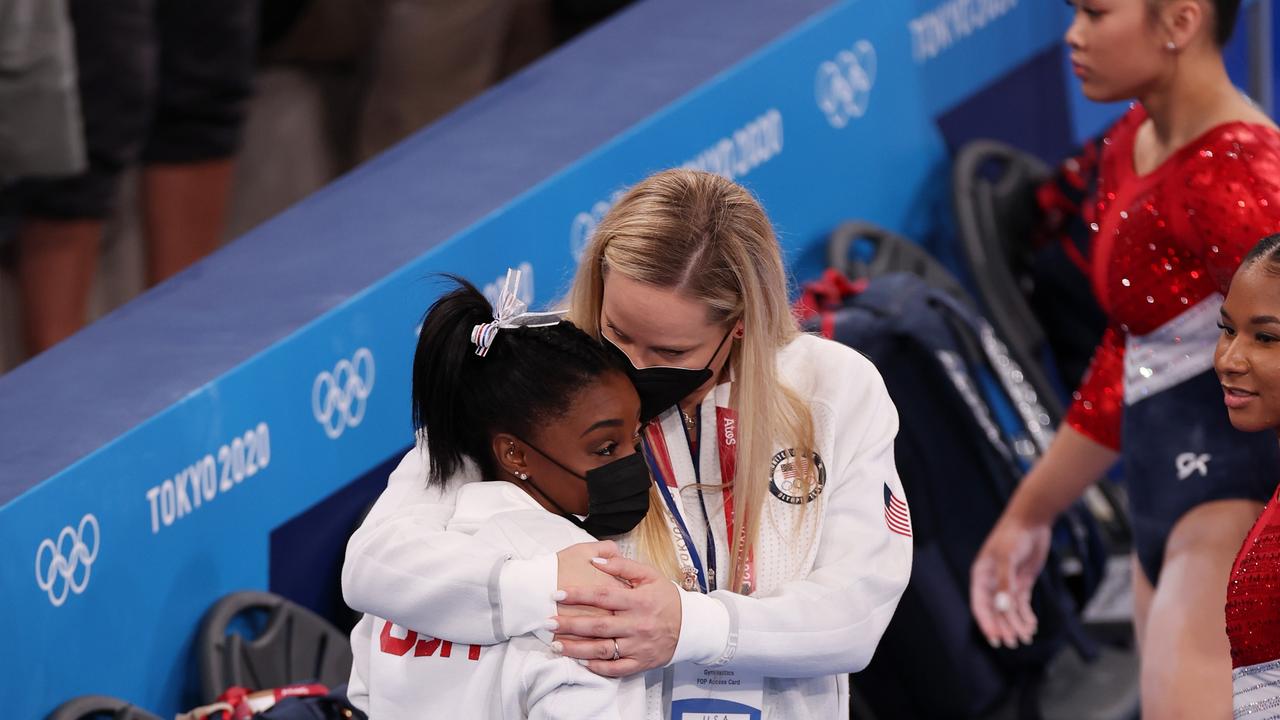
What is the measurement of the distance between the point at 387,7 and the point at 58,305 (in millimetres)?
1094

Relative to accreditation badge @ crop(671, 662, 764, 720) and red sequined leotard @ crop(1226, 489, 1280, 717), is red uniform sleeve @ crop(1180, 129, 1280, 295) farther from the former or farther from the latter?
accreditation badge @ crop(671, 662, 764, 720)

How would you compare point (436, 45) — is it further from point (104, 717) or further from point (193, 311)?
point (104, 717)

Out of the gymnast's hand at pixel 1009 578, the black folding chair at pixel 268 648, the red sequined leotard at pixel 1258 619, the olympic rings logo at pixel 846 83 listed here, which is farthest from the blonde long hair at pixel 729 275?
the olympic rings logo at pixel 846 83

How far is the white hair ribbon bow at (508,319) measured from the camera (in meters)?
2.09

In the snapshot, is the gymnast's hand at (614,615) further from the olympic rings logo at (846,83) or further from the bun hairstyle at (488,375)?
the olympic rings logo at (846,83)

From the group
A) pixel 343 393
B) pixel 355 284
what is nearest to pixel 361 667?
pixel 343 393

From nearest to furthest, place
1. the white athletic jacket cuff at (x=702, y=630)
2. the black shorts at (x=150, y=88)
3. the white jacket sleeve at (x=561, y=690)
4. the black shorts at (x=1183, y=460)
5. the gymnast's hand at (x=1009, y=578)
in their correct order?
the white jacket sleeve at (x=561, y=690)
the white athletic jacket cuff at (x=702, y=630)
the black shorts at (x=1183, y=460)
the gymnast's hand at (x=1009, y=578)
the black shorts at (x=150, y=88)

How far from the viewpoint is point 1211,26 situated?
9.06 feet

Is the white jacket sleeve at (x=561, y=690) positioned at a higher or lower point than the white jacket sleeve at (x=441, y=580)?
lower

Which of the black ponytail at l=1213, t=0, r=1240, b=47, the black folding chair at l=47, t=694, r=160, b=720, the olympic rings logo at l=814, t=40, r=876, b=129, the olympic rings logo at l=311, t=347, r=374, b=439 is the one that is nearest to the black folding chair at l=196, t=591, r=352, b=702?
the black folding chair at l=47, t=694, r=160, b=720

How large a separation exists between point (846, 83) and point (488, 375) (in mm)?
2161

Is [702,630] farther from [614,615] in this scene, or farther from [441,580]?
[441,580]

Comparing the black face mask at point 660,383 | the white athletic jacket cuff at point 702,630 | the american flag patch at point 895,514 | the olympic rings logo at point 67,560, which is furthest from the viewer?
the olympic rings logo at point 67,560

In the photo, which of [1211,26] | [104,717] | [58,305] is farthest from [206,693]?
[1211,26]
